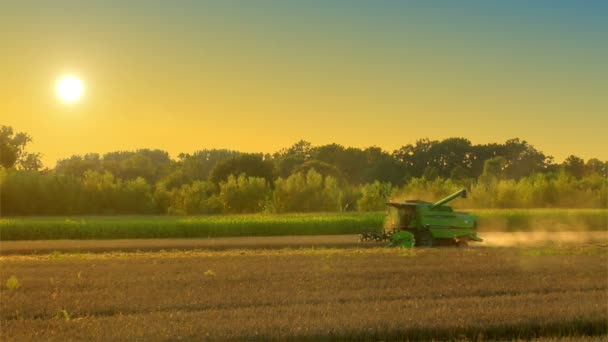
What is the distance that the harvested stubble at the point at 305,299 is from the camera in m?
12.3

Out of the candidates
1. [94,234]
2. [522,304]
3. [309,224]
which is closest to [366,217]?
[309,224]

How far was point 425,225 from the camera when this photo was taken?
→ 2989 cm

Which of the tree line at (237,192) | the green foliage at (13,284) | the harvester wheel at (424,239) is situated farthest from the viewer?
the tree line at (237,192)

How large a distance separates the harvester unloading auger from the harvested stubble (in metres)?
6.44

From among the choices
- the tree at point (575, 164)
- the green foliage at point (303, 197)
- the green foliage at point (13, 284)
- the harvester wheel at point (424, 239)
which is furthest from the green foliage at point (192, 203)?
the tree at point (575, 164)

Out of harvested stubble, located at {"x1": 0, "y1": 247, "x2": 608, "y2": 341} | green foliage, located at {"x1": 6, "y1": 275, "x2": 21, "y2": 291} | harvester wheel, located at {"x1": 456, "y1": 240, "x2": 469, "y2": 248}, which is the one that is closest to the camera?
harvested stubble, located at {"x1": 0, "y1": 247, "x2": 608, "y2": 341}

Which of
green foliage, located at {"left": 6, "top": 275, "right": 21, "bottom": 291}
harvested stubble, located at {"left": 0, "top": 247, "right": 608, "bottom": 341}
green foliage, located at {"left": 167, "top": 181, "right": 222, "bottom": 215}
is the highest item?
green foliage, located at {"left": 167, "top": 181, "right": 222, "bottom": 215}

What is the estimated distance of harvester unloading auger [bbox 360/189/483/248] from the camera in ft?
98.2

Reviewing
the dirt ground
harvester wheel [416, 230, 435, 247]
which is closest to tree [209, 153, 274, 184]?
the dirt ground

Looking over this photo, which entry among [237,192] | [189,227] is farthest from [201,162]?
[189,227]

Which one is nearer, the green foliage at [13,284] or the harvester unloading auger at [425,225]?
the green foliage at [13,284]

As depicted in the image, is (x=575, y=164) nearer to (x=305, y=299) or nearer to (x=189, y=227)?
(x=189, y=227)

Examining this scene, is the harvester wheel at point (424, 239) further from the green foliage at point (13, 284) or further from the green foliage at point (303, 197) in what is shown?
the green foliage at point (303, 197)

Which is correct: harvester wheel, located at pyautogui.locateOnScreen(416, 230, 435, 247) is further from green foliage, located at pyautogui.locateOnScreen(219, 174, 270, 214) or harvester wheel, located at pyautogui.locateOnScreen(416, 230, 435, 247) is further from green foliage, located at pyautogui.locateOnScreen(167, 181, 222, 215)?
green foliage, located at pyautogui.locateOnScreen(167, 181, 222, 215)
